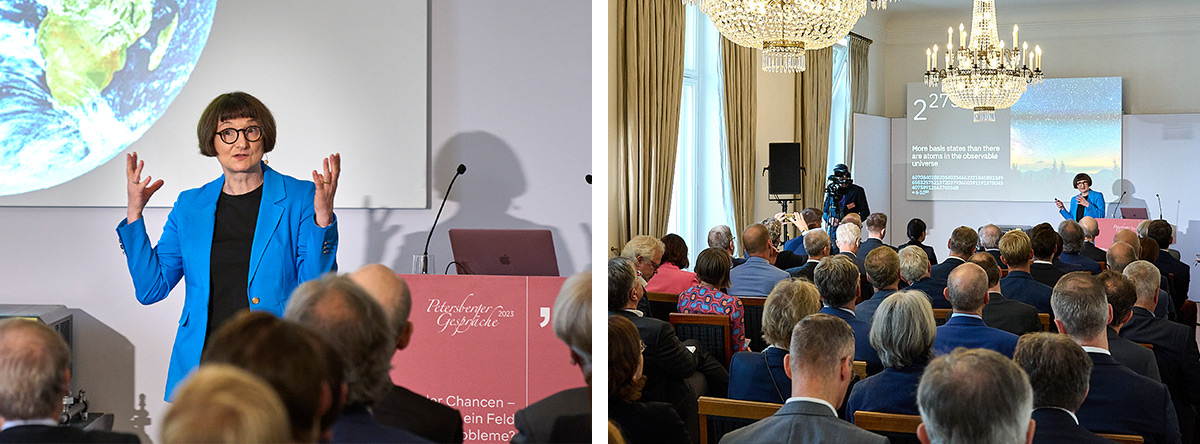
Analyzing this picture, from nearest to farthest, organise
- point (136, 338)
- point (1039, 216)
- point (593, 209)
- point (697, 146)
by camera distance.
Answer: point (136, 338)
point (593, 209)
point (697, 146)
point (1039, 216)

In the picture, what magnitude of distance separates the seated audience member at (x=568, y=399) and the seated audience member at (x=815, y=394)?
77 centimetres

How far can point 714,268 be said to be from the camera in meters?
4.05

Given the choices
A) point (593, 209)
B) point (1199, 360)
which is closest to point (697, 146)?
point (1199, 360)

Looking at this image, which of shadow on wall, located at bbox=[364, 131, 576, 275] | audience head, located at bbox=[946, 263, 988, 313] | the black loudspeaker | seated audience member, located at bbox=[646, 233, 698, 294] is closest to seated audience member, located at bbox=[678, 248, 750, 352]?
seated audience member, located at bbox=[646, 233, 698, 294]

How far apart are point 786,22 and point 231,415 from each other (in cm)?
366

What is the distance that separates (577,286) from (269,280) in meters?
0.45

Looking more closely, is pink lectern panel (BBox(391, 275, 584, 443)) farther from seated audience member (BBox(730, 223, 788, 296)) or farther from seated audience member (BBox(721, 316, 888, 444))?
seated audience member (BBox(730, 223, 788, 296))

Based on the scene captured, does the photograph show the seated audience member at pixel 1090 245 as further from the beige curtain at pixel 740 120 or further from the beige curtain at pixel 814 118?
the beige curtain at pixel 814 118

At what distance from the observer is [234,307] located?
1.10m

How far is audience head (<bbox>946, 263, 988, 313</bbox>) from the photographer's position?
3045 millimetres

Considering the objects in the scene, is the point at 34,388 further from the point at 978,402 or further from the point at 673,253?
the point at 673,253

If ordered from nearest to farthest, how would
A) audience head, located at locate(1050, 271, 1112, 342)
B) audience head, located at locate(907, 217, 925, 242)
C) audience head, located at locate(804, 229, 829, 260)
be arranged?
audience head, located at locate(1050, 271, 1112, 342) → audience head, located at locate(804, 229, 829, 260) → audience head, located at locate(907, 217, 925, 242)

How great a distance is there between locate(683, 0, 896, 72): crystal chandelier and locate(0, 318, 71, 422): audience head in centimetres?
349

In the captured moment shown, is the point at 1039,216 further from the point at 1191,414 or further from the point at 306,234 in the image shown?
the point at 306,234
